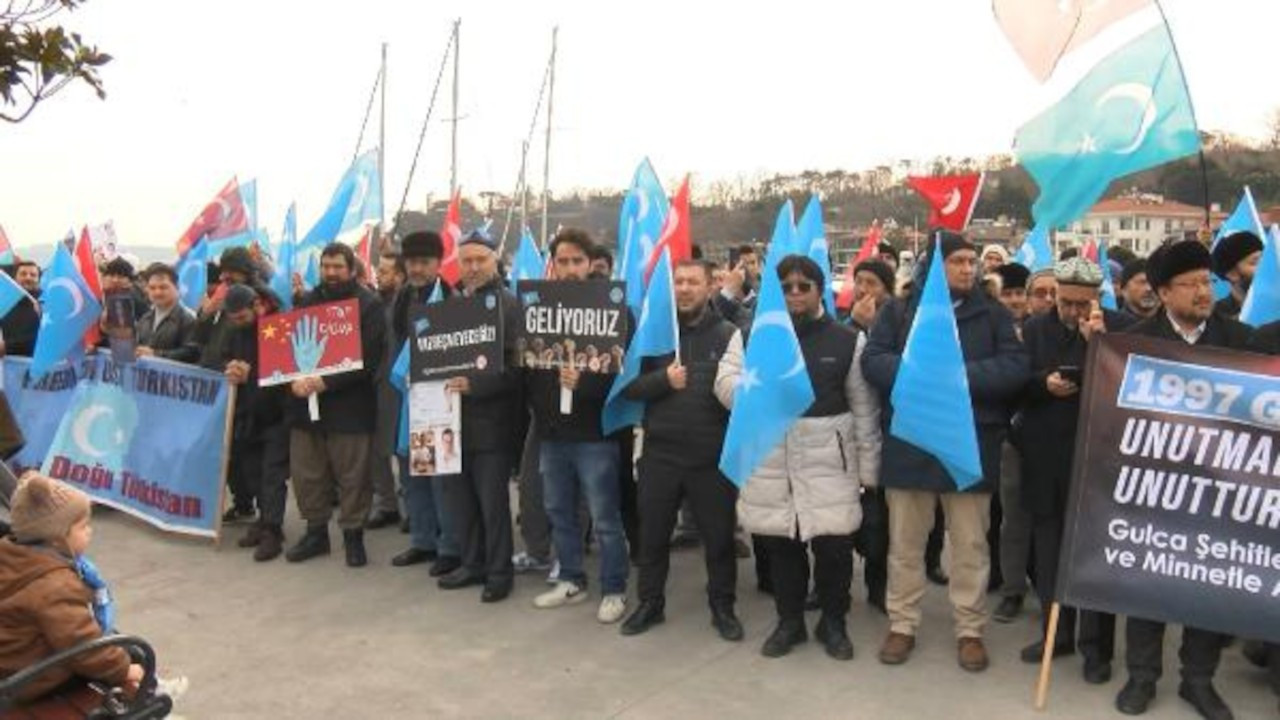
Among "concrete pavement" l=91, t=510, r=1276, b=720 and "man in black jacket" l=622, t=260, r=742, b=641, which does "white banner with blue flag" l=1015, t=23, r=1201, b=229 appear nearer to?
"man in black jacket" l=622, t=260, r=742, b=641

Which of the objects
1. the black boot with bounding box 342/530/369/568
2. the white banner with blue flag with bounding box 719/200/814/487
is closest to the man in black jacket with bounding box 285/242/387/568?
the black boot with bounding box 342/530/369/568

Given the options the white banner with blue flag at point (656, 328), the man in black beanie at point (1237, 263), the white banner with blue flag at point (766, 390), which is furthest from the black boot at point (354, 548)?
the man in black beanie at point (1237, 263)

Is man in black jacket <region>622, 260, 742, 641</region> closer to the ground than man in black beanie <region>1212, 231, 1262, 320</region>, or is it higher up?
closer to the ground

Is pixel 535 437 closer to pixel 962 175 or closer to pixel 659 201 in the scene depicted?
pixel 659 201

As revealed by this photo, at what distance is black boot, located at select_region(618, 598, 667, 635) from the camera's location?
539 cm

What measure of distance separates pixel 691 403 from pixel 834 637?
1.34 m

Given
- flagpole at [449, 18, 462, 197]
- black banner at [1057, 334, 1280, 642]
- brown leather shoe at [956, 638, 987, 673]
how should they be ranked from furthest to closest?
1. flagpole at [449, 18, 462, 197]
2. brown leather shoe at [956, 638, 987, 673]
3. black banner at [1057, 334, 1280, 642]

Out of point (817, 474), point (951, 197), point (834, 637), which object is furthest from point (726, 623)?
point (951, 197)

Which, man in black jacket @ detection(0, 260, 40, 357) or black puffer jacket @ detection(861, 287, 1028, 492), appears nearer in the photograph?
black puffer jacket @ detection(861, 287, 1028, 492)

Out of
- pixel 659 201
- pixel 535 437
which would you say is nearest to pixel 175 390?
pixel 535 437

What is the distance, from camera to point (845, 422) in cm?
503

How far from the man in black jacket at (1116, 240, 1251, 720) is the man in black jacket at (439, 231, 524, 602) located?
3.22 metres

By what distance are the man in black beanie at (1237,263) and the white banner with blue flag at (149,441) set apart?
20.3 feet

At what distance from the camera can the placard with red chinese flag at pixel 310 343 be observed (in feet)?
21.3
